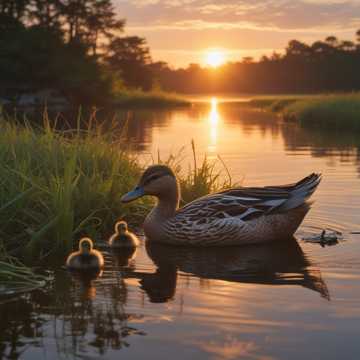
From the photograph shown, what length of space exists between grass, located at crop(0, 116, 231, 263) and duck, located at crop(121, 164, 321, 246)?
721 millimetres

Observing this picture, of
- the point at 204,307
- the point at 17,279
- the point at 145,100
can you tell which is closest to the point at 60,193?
the point at 17,279

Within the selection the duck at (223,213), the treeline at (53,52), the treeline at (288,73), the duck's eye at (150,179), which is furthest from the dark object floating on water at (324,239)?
the treeline at (288,73)

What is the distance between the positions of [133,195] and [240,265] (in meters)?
1.45

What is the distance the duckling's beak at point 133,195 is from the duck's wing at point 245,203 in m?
0.47

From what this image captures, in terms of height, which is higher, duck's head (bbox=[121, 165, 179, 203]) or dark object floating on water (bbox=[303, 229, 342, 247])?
duck's head (bbox=[121, 165, 179, 203])

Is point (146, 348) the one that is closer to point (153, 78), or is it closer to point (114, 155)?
point (114, 155)

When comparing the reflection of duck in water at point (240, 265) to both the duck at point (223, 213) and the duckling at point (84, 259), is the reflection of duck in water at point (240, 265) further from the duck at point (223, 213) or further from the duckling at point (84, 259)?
the duckling at point (84, 259)

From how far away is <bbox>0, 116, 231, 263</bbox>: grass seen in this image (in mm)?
7602

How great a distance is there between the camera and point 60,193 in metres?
7.62

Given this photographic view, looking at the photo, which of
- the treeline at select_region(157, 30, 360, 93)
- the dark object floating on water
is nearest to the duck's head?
the dark object floating on water

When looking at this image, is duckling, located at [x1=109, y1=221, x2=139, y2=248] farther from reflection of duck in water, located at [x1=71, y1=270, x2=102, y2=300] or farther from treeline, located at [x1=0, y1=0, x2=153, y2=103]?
treeline, located at [x1=0, y1=0, x2=153, y2=103]

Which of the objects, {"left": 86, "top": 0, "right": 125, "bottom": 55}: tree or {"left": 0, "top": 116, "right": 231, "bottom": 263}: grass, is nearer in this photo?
{"left": 0, "top": 116, "right": 231, "bottom": 263}: grass

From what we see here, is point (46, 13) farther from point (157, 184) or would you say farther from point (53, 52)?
point (157, 184)

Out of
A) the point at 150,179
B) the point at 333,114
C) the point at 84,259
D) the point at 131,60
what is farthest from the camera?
the point at 131,60
